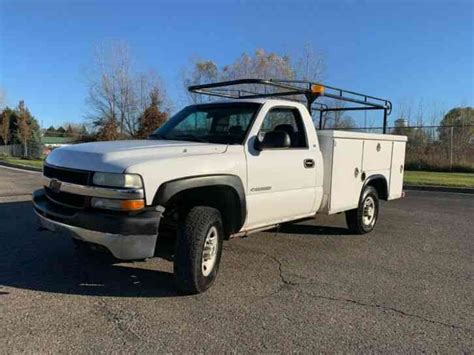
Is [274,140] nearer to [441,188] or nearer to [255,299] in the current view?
[255,299]

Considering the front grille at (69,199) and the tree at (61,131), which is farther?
the tree at (61,131)

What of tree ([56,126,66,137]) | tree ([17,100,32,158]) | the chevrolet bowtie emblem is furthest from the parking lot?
tree ([56,126,66,137])

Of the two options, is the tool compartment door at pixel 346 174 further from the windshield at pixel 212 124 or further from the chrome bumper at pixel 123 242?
the chrome bumper at pixel 123 242

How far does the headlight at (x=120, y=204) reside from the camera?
13.5 ft

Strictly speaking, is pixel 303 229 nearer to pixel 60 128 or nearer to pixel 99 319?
pixel 99 319

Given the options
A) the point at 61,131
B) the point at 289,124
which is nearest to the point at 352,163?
the point at 289,124

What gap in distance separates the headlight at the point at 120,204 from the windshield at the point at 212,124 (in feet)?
5.05

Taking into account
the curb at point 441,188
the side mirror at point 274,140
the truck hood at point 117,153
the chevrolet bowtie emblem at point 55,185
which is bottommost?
the curb at point 441,188

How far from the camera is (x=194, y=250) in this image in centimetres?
442

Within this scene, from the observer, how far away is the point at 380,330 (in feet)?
12.7

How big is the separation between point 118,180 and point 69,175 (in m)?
0.70

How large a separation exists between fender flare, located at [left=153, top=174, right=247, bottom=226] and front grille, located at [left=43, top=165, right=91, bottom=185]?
68 cm

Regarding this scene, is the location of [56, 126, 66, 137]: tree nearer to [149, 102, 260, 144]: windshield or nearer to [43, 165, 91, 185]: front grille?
[149, 102, 260, 144]: windshield

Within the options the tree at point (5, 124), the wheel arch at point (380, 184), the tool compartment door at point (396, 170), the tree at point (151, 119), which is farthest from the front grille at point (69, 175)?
the tree at point (5, 124)
